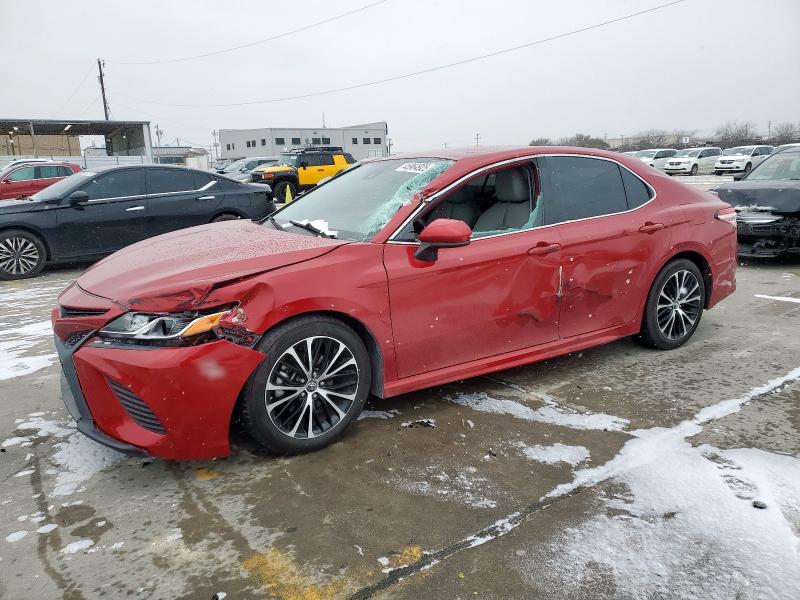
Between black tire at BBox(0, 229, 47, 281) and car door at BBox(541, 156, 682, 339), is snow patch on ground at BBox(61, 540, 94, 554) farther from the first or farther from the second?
black tire at BBox(0, 229, 47, 281)

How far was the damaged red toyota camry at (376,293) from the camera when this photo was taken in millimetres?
2596

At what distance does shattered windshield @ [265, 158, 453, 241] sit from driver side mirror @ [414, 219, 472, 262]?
10.9 inches

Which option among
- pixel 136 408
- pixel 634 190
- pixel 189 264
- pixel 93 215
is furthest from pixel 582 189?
pixel 93 215

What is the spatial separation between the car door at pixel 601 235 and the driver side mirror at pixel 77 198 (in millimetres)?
6528

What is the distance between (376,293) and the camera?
2977 mm

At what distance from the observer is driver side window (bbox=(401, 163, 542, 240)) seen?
3.55 meters

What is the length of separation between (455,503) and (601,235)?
210cm

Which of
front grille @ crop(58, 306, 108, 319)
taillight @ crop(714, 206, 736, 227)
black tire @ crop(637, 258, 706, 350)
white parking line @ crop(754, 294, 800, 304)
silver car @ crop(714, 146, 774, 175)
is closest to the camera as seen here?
front grille @ crop(58, 306, 108, 319)

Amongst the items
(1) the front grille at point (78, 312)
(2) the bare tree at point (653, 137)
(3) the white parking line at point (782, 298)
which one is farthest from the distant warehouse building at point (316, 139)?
(1) the front grille at point (78, 312)

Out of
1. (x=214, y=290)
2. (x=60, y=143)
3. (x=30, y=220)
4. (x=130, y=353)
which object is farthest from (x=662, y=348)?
(x=60, y=143)

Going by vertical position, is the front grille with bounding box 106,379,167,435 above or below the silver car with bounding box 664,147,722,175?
below

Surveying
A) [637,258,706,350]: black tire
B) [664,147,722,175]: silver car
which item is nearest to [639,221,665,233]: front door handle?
[637,258,706,350]: black tire

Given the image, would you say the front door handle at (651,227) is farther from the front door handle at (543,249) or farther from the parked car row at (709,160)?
the parked car row at (709,160)

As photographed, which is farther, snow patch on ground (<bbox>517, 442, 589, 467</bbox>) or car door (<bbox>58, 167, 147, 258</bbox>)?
car door (<bbox>58, 167, 147, 258</bbox>)
